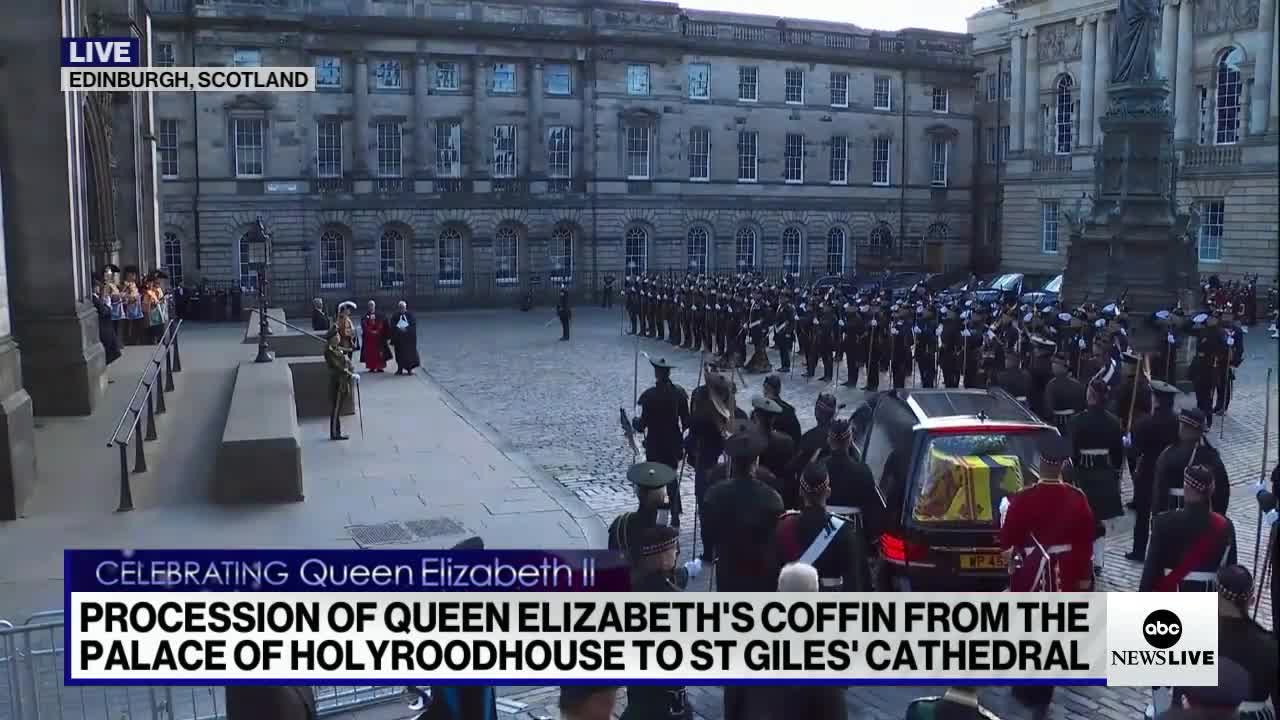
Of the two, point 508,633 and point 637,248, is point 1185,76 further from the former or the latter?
point 508,633

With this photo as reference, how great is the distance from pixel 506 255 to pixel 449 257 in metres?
2.51

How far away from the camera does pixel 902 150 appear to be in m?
60.5

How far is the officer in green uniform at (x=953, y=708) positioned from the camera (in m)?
4.27

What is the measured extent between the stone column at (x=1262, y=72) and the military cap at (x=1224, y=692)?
4605 cm

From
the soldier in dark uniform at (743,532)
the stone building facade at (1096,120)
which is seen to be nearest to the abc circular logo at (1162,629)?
the soldier in dark uniform at (743,532)

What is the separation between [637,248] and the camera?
180ft

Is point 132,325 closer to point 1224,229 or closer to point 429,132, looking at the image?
point 429,132

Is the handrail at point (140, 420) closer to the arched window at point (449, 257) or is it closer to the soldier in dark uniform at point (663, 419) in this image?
the soldier in dark uniform at point (663, 419)

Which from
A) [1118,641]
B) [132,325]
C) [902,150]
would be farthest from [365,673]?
[902,150]

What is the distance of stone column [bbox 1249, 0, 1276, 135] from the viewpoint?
145 ft

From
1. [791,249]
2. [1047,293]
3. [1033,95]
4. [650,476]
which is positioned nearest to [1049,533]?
[650,476]

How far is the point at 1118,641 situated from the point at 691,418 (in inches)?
263

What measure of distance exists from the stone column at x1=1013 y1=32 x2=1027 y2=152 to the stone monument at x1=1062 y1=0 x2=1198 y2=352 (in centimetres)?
3074

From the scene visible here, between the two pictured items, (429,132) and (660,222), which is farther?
(660,222)
